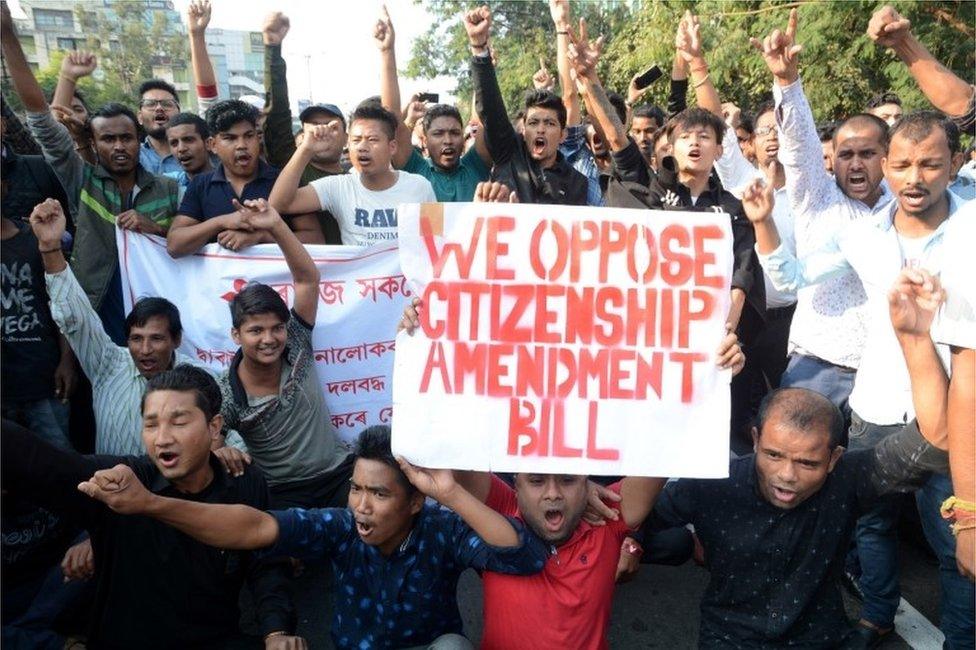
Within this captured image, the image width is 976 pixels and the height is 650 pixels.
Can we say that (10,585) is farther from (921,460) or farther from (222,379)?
(921,460)

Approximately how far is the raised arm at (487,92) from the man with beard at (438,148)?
13.2 inches

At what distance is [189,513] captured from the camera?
2369mm

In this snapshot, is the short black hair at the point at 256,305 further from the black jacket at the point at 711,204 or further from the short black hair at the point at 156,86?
the short black hair at the point at 156,86

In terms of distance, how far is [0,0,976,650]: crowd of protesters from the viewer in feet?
8.19

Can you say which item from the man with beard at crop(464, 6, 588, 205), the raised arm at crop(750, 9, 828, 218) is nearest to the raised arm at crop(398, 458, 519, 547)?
the raised arm at crop(750, 9, 828, 218)

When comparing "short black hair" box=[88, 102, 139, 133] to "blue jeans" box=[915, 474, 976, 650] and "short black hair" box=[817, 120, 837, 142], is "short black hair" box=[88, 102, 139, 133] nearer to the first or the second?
"short black hair" box=[817, 120, 837, 142]

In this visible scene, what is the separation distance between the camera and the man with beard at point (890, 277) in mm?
2805

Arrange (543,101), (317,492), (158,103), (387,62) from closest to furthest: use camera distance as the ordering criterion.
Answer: (317,492) < (543,101) < (387,62) < (158,103)

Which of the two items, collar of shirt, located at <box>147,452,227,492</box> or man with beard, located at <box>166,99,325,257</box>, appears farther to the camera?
man with beard, located at <box>166,99,325,257</box>

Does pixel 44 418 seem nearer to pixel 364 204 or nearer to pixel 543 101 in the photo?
pixel 364 204

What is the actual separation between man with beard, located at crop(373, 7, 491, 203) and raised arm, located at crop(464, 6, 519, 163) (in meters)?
0.33

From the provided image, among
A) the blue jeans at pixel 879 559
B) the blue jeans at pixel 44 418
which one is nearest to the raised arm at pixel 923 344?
the blue jeans at pixel 879 559

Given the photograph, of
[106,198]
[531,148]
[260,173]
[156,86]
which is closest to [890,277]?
[531,148]

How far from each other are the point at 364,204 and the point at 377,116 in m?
0.46
